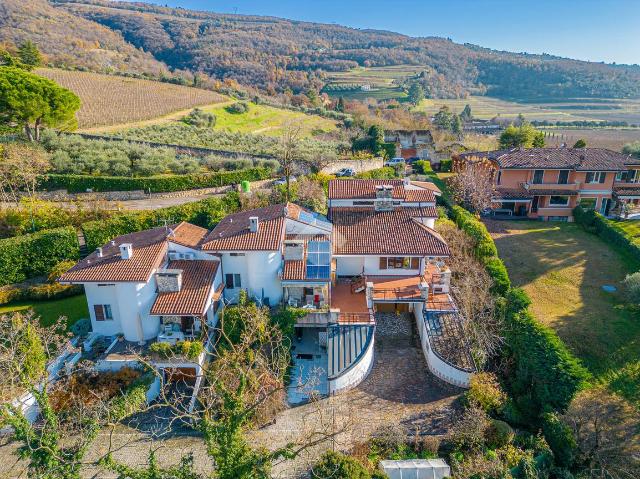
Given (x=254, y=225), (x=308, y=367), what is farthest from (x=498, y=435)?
(x=254, y=225)

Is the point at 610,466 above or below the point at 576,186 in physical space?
below

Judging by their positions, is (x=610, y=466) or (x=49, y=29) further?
(x=49, y=29)

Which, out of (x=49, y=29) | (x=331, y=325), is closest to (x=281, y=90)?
(x=49, y=29)

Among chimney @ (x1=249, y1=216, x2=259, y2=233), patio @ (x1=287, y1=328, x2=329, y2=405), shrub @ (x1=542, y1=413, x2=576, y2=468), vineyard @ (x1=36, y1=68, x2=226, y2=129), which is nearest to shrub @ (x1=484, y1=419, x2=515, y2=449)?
shrub @ (x1=542, y1=413, x2=576, y2=468)

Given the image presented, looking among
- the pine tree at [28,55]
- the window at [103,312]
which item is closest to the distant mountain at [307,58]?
the pine tree at [28,55]

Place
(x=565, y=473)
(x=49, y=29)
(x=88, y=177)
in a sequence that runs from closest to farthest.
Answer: (x=565, y=473) → (x=88, y=177) → (x=49, y=29)

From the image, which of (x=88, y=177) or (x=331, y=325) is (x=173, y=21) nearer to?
(x=88, y=177)

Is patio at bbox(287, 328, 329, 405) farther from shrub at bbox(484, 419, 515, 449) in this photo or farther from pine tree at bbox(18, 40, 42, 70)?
pine tree at bbox(18, 40, 42, 70)
